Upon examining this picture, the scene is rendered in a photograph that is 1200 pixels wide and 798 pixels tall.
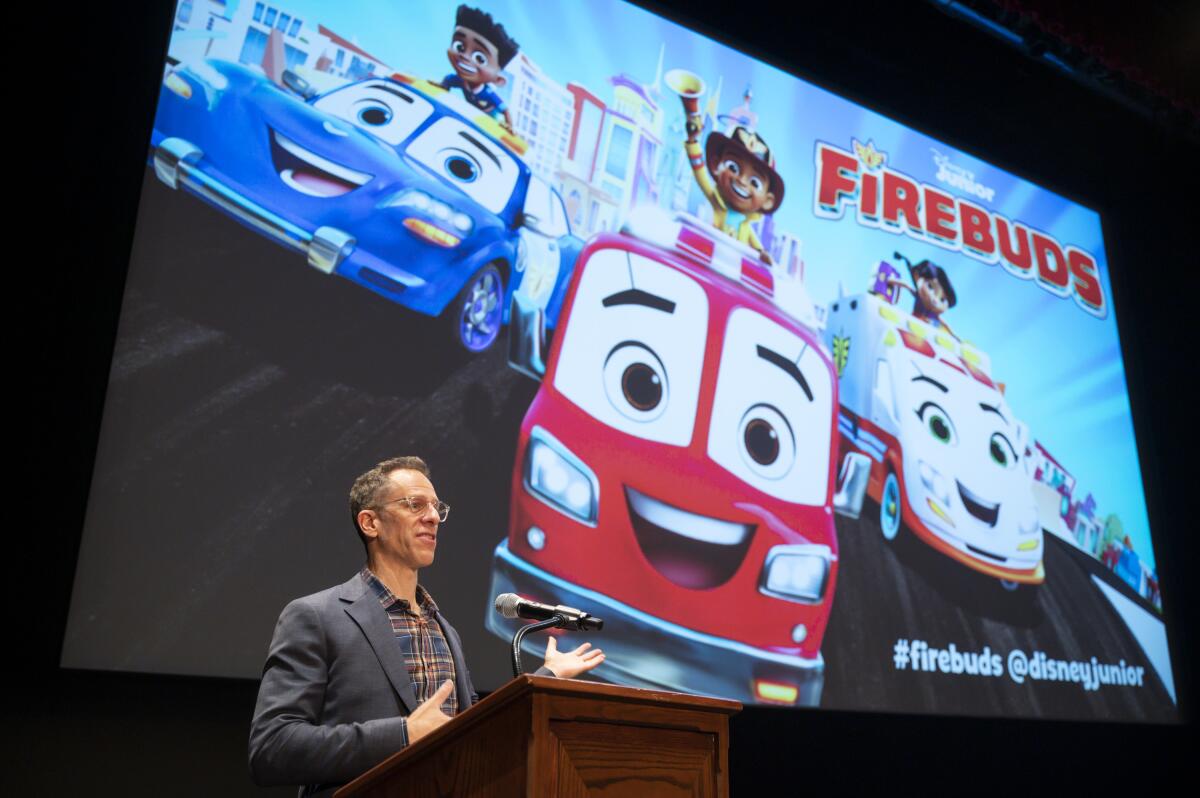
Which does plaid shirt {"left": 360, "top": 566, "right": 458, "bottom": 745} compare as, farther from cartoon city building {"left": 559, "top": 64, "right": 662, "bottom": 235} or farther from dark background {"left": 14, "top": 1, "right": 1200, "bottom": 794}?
cartoon city building {"left": 559, "top": 64, "right": 662, "bottom": 235}

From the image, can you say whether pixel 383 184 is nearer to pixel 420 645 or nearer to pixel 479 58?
pixel 479 58

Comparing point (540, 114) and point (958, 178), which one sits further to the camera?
point (958, 178)

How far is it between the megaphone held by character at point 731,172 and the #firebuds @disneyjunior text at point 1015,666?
1.42 m

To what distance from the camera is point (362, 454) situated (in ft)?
8.53

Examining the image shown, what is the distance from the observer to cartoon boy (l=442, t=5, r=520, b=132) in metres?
3.00

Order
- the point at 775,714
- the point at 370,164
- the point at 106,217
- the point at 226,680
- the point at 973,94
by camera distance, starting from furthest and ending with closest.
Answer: the point at 973,94, the point at 775,714, the point at 370,164, the point at 106,217, the point at 226,680

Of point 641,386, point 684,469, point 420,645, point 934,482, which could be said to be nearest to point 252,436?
point 420,645

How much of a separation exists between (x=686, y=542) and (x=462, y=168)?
1278 millimetres

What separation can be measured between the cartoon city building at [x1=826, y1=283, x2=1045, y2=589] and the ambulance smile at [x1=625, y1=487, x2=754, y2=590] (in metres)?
0.66

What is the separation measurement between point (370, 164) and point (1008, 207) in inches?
113

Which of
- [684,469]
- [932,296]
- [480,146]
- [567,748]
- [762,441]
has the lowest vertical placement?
[567,748]

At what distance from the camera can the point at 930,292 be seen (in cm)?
391

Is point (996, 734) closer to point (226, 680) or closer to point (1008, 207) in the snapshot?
point (1008, 207)

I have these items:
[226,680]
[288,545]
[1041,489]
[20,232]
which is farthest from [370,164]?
[1041,489]
